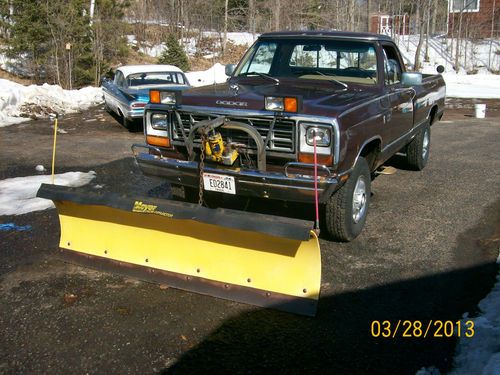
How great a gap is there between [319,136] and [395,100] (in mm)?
1792

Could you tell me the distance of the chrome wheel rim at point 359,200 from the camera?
477 centimetres

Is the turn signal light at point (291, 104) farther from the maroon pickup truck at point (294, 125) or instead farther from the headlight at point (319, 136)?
the headlight at point (319, 136)

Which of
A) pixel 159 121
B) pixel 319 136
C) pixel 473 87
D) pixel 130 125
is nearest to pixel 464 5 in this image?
pixel 473 87

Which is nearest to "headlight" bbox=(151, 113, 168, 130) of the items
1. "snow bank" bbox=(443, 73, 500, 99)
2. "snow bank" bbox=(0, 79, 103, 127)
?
"snow bank" bbox=(0, 79, 103, 127)

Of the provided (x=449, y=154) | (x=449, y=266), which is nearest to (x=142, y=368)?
(x=449, y=266)

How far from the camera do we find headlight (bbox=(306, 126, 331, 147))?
4.12 meters

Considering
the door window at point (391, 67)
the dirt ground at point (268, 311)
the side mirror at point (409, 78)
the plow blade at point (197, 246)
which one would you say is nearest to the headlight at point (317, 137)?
the plow blade at point (197, 246)

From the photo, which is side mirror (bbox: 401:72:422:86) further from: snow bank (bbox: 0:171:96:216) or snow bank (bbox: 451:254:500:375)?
snow bank (bbox: 0:171:96:216)

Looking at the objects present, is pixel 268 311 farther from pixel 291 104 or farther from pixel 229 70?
pixel 229 70

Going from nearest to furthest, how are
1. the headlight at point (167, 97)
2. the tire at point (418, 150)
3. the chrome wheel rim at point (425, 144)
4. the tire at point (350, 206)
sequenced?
1. the tire at point (350, 206)
2. the headlight at point (167, 97)
3. the tire at point (418, 150)
4. the chrome wheel rim at point (425, 144)

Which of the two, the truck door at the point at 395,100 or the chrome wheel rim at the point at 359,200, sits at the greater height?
the truck door at the point at 395,100

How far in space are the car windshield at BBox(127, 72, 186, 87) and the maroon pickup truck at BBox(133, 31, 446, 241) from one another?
702 cm

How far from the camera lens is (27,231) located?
17.2 feet
